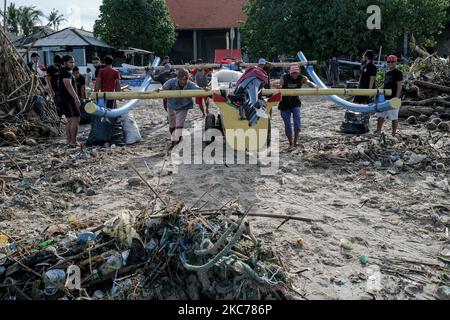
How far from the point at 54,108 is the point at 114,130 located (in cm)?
245

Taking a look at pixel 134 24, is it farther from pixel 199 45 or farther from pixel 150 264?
pixel 150 264

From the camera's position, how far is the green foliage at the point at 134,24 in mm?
29828

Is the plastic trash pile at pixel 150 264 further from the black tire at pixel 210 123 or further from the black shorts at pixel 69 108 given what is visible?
the black tire at pixel 210 123

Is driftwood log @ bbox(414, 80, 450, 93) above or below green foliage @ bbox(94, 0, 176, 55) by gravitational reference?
below

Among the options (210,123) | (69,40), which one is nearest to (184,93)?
(210,123)

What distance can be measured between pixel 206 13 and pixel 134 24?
1035cm

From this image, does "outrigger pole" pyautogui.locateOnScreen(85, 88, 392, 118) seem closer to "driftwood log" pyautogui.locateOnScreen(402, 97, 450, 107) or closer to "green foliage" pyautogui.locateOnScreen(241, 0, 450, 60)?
"driftwood log" pyautogui.locateOnScreen(402, 97, 450, 107)

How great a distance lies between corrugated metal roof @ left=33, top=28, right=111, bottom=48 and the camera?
97.2ft

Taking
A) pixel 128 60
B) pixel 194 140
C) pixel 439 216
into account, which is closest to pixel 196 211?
pixel 439 216

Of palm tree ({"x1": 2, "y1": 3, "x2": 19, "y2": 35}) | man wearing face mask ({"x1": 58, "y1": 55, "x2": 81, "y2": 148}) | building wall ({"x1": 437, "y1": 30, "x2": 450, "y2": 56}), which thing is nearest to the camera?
man wearing face mask ({"x1": 58, "y1": 55, "x2": 81, "y2": 148})

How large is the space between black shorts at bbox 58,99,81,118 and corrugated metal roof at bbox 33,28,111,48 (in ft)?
76.9

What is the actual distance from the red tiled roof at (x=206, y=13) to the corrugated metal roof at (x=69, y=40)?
8.99 m

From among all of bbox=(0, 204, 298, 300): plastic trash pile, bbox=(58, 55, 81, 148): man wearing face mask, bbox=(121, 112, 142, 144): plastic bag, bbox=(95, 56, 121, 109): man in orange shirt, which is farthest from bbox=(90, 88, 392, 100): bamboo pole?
bbox=(0, 204, 298, 300): plastic trash pile
